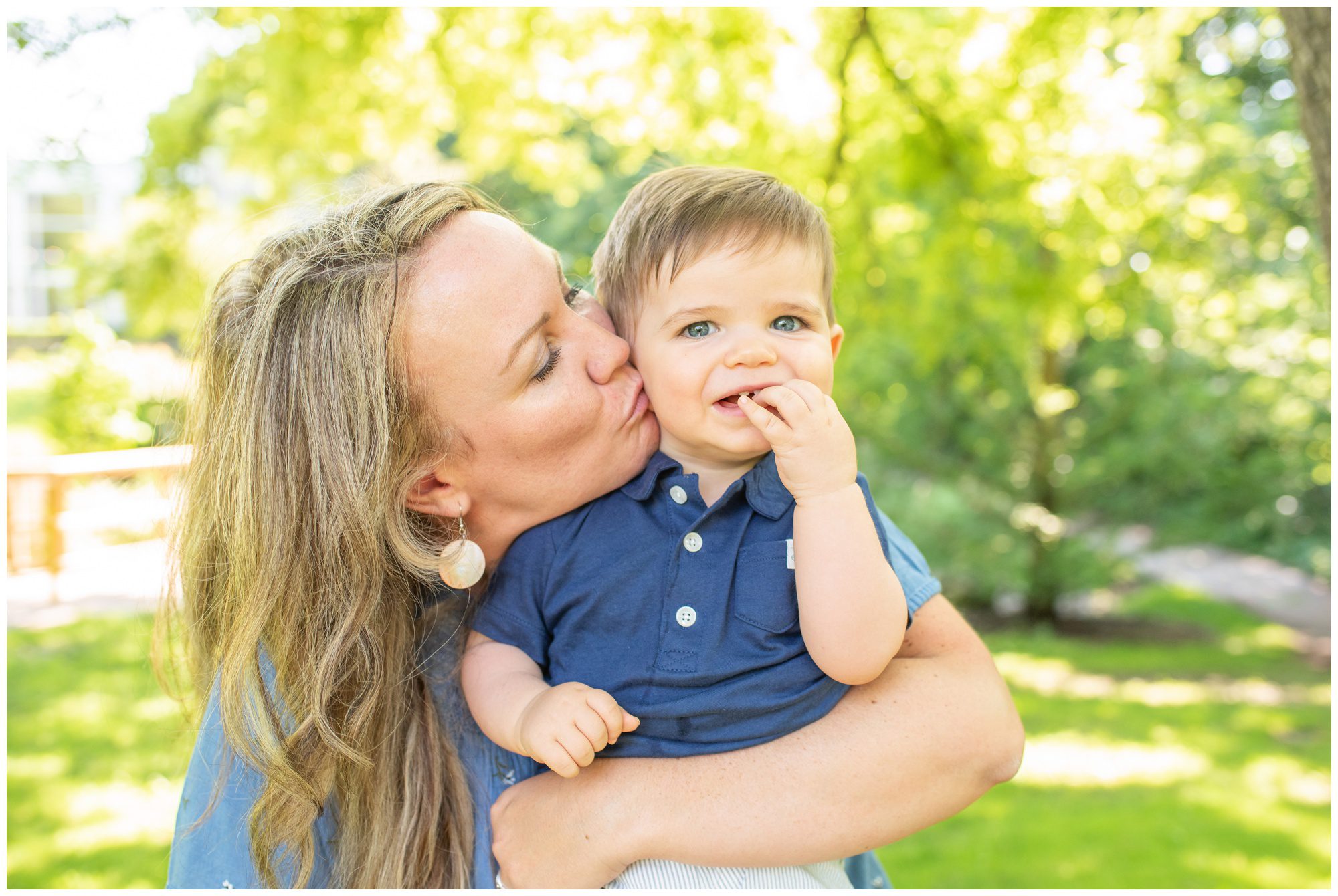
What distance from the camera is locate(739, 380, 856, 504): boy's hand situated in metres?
1.42

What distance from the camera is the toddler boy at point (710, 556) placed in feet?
4.59

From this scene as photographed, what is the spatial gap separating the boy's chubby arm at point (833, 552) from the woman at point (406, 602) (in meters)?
0.12

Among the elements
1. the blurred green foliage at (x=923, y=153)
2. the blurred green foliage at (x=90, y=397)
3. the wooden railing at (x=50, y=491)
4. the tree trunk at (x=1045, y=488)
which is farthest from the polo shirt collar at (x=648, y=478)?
the blurred green foliage at (x=90, y=397)

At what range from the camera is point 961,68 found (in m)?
5.45

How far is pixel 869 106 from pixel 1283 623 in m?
7.78

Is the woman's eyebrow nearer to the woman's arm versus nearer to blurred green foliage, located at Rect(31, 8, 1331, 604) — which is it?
the woman's arm

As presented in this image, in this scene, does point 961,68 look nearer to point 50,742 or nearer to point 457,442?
point 457,442

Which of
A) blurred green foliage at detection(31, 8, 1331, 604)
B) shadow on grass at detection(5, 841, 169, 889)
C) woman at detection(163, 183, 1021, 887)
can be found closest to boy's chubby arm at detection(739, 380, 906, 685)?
woman at detection(163, 183, 1021, 887)

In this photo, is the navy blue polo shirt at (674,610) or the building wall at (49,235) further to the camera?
the building wall at (49,235)

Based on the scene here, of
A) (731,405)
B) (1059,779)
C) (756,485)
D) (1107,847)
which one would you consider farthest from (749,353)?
(1059,779)

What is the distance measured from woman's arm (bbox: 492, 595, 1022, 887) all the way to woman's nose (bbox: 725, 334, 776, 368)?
0.50m

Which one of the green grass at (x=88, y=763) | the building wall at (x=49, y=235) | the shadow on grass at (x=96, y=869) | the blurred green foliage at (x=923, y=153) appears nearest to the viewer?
the shadow on grass at (x=96, y=869)

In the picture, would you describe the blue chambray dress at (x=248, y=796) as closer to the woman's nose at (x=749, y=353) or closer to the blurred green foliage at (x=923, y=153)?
the woman's nose at (x=749, y=353)

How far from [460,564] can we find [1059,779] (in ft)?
17.1
